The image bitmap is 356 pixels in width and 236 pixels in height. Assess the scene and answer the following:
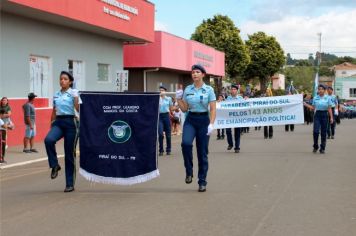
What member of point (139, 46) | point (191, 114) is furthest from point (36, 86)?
point (191, 114)

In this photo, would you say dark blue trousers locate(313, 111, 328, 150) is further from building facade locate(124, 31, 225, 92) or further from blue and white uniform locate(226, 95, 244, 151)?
building facade locate(124, 31, 225, 92)

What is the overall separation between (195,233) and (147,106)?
9.54ft

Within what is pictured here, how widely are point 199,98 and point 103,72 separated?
62.2 ft

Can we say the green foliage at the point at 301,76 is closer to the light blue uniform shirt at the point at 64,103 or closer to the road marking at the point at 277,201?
the road marking at the point at 277,201

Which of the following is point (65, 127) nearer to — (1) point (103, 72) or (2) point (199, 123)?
(2) point (199, 123)

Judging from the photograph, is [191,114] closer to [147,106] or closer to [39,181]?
[147,106]

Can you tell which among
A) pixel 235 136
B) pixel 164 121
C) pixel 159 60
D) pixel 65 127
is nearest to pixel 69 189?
pixel 65 127

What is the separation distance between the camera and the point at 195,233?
6.32m

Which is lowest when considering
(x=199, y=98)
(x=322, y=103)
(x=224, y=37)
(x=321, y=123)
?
(x=321, y=123)

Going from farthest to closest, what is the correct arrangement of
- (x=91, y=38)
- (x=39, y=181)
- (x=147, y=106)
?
1. (x=91, y=38)
2. (x=39, y=181)
3. (x=147, y=106)

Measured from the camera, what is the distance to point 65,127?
896cm

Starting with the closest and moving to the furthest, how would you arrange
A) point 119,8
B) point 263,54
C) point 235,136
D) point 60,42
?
point 235,136 → point 60,42 → point 119,8 → point 263,54

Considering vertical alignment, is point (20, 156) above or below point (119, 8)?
below

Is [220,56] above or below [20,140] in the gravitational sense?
above
